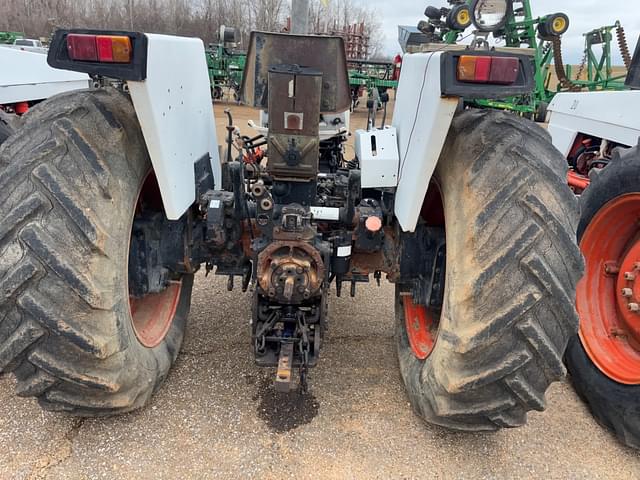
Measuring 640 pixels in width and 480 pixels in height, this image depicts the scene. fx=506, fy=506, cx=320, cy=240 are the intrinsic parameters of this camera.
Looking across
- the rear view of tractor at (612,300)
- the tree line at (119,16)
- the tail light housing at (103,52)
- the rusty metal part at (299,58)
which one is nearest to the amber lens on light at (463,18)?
the rear view of tractor at (612,300)

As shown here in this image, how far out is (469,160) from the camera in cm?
185

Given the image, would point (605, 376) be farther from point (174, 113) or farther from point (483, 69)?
point (174, 113)

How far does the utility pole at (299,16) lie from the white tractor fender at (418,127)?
0.65m

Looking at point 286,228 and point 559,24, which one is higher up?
point 559,24

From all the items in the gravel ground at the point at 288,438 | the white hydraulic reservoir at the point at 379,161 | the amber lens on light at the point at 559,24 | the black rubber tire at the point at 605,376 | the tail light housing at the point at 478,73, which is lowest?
the gravel ground at the point at 288,438

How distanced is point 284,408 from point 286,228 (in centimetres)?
86

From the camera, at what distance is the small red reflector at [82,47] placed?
1528mm

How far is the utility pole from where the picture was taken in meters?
2.61

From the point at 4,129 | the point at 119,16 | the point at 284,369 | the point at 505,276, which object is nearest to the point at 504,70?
the point at 505,276

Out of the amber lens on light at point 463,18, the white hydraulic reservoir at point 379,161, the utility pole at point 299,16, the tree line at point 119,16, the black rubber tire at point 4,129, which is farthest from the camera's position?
the tree line at point 119,16

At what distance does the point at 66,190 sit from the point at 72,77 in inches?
205

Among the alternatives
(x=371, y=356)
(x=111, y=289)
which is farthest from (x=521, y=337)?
(x=111, y=289)

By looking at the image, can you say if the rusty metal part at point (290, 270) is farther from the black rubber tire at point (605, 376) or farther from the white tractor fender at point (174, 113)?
the black rubber tire at point (605, 376)

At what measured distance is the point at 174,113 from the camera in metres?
1.96
